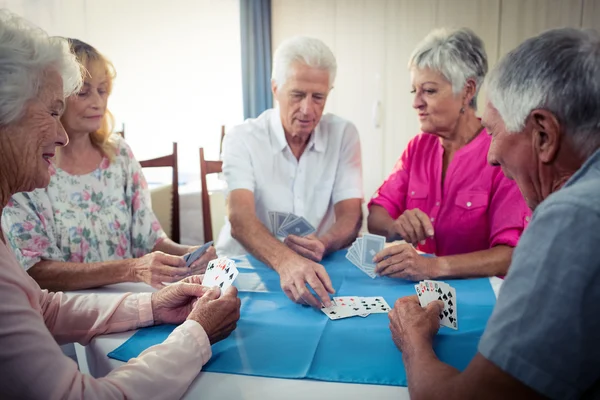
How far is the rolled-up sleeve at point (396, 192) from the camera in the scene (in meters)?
2.65

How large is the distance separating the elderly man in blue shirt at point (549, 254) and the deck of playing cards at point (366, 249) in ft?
2.79

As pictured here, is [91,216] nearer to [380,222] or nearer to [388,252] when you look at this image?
[388,252]

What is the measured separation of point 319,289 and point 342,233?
81 centimetres

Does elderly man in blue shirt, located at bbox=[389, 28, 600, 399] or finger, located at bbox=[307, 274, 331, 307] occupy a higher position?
elderly man in blue shirt, located at bbox=[389, 28, 600, 399]

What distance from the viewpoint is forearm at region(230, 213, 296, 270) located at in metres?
1.95

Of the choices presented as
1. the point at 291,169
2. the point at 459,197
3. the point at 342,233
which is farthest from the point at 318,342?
the point at 291,169

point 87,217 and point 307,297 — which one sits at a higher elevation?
point 87,217

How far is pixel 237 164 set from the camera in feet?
8.32

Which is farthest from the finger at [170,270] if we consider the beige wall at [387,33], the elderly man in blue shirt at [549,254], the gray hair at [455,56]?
the beige wall at [387,33]

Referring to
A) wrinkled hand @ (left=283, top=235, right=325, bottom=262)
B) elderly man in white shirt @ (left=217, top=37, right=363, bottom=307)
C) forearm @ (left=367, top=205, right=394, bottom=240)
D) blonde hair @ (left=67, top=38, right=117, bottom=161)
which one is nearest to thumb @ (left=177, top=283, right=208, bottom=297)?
wrinkled hand @ (left=283, top=235, right=325, bottom=262)

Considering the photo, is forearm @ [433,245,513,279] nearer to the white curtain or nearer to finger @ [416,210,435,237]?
finger @ [416,210,435,237]

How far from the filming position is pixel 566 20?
5.98m

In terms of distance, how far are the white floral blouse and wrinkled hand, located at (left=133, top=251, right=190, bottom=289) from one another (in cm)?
41

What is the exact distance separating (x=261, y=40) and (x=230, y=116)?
1.06 meters
